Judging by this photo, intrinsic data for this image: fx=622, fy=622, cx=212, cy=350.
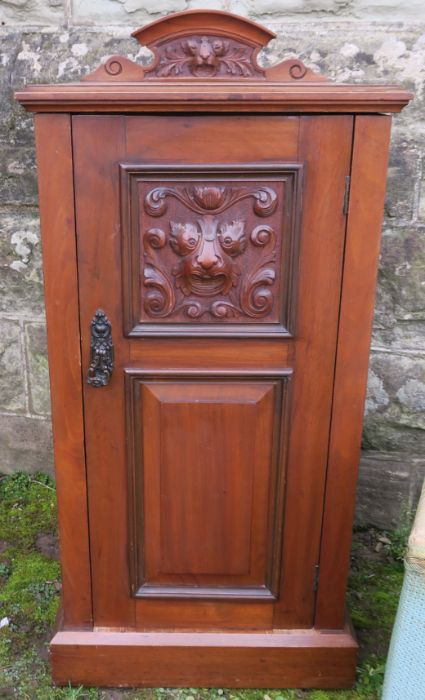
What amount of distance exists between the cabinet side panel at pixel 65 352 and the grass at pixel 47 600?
0.26 m

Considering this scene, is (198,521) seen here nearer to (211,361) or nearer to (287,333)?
(211,361)

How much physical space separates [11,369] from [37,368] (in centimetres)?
12

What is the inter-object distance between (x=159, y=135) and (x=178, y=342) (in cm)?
51

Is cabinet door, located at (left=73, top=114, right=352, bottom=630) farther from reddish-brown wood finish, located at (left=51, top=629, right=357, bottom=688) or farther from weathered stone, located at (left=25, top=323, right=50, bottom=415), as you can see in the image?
weathered stone, located at (left=25, top=323, right=50, bottom=415)

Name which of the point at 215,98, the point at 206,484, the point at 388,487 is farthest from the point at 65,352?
the point at 388,487

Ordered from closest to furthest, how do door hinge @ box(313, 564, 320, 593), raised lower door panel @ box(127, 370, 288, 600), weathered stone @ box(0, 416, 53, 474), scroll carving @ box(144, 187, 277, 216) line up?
scroll carving @ box(144, 187, 277, 216)
raised lower door panel @ box(127, 370, 288, 600)
door hinge @ box(313, 564, 320, 593)
weathered stone @ box(0, 416, 53, 474)

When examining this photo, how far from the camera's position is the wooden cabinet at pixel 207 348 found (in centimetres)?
146

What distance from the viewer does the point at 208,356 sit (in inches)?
64.1

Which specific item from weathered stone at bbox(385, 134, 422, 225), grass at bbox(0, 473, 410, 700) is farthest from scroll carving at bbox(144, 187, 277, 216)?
grass at bbox(0, 473, 410, 700)

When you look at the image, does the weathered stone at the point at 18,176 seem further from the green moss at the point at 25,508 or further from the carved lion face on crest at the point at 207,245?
the green moss at the point at 25,508

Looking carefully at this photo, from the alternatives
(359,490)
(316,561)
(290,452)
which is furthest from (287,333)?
(359,490)

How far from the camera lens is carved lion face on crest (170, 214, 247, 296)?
154cm

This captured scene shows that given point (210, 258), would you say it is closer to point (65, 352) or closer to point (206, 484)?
point (65, 352)

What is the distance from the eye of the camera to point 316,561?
1.81 m
